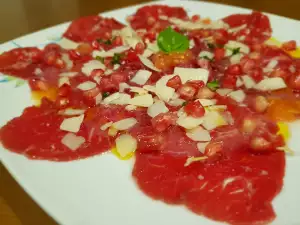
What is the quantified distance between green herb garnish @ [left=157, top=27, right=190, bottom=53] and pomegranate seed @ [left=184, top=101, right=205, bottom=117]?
488mm

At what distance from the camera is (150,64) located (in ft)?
6.77

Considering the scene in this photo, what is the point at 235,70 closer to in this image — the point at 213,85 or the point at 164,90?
the point at 213,85

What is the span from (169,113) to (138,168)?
0.28 m

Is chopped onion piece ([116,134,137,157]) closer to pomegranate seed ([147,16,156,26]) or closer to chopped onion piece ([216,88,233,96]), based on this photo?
chopped onion piece ([216,88,233,96])

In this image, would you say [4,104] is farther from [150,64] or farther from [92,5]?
[92,5]

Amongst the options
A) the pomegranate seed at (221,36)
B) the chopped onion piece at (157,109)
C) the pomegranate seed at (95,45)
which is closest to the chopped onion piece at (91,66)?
the pomegranate seed at (95,45)

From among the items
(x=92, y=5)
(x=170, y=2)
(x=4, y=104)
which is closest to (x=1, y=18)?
(x=92, y=5)

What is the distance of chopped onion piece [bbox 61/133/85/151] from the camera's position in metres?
1.64

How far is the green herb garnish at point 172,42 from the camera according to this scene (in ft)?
6.98

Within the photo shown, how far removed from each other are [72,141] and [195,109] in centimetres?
48

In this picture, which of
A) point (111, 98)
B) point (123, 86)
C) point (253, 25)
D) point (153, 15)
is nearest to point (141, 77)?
point (123, 86)

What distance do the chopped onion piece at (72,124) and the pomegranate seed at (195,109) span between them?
419 mm

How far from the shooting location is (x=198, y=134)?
1.65 meters

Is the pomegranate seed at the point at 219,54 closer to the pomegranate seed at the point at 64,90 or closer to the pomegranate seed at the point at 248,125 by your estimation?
the pomegranate seed at the point at 248,125
